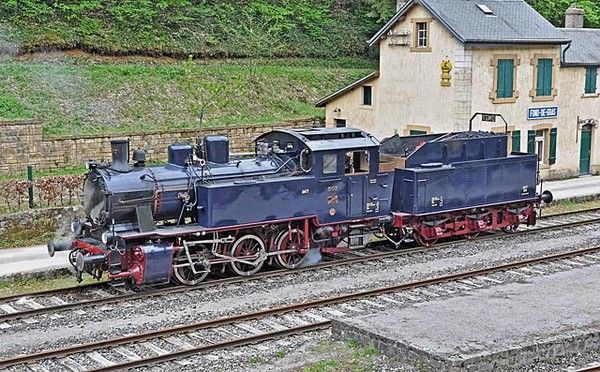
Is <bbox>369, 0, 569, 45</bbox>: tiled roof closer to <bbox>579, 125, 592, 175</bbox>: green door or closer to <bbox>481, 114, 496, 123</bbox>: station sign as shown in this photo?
<bbox>481, 114, 496, 123</bbox>: station sign

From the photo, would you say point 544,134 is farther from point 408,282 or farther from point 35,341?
point 35,341

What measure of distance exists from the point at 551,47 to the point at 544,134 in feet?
9.94

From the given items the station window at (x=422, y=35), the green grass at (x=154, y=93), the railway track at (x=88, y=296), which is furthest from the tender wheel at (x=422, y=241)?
the station window at (x=422, y=35)

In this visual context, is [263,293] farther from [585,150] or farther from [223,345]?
[585,150]

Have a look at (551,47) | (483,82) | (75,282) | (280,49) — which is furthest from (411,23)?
(75,282)

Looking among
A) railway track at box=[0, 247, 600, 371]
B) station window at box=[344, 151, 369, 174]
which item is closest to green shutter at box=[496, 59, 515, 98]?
station window at box=[344, 151, 369, 174]

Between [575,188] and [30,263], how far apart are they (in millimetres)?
18564

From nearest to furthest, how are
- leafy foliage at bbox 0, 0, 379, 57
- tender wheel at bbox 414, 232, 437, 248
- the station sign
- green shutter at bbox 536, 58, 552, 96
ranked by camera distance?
tender wheel at bbox 414, 232, 437, 248
the station sign
green shutter at bbox 536, 58, 552, 96
leafy foliage at bbox 0, 0, 379, 57

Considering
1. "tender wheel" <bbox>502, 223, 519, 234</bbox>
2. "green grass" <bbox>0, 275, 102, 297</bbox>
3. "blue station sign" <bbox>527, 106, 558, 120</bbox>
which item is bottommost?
"green grass" <bbox>0, 275, 102, 297</bbox>

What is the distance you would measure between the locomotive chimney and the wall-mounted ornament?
14214 millimetres

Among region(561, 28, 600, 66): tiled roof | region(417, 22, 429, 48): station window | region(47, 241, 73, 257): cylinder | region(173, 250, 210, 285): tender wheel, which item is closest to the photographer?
region(47, 241, 73, 257): cylinder

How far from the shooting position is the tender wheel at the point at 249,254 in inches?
671

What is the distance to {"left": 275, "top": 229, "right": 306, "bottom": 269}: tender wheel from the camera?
17.7 metres

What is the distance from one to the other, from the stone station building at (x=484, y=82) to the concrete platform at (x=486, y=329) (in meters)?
13.5
